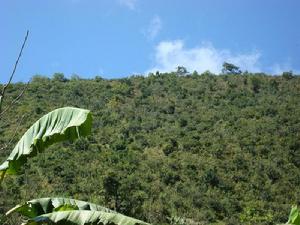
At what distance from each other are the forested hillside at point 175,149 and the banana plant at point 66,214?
1691cm

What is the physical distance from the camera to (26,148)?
216 inches

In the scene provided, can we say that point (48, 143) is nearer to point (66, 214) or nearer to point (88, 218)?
point (66, 214)

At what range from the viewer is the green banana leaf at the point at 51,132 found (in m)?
5.38

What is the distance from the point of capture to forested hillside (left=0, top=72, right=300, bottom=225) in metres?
31.7

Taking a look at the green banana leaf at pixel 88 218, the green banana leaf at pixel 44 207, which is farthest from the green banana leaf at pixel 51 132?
the green banana leaf at pixel 88 218

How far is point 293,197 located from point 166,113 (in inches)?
687

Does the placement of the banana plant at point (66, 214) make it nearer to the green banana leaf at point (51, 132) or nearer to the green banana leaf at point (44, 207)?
the green banana leaf at point (44, 207)

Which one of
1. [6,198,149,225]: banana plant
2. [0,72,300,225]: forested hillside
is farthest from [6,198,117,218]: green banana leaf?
[0,72,300,225]: forested hillside

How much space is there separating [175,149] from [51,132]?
36.4 m

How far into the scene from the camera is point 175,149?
41.6 m

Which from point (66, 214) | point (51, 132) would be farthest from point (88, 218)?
point (51, 132)

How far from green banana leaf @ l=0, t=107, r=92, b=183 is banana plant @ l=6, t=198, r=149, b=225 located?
17.8 inches

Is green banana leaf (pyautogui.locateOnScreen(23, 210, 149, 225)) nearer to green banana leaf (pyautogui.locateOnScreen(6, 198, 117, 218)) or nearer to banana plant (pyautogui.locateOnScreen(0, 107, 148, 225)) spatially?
banana plant (pyautogui.locateOnScreen(0, 107, 148, 225))

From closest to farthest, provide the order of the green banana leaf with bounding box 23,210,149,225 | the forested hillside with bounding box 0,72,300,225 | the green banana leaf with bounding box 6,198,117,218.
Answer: the green banana leaf with bounding box 23,210,149,225, the green banana leaf with bounding box 6,198,117,218, the forested hillside with bounding box 0,72,300,225
